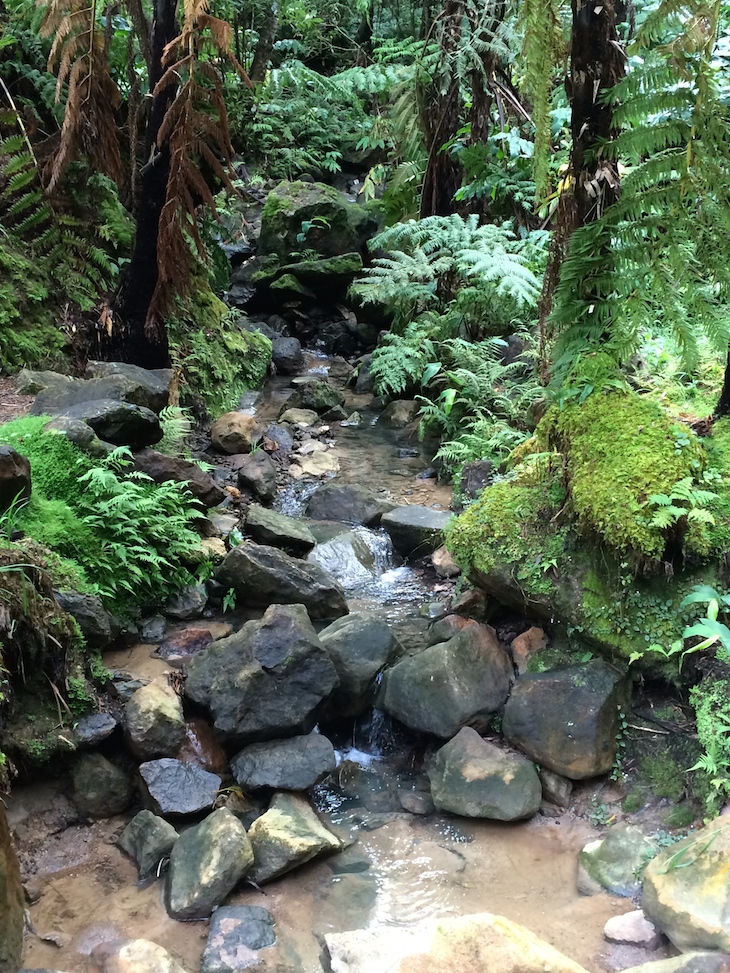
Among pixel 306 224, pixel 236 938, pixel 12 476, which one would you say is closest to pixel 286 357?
pixel 306 224

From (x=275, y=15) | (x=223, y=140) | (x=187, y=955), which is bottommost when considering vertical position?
(x=187, y=955)

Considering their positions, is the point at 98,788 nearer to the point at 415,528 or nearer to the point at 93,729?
the point at 93,729

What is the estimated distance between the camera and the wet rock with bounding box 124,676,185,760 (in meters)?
3.47

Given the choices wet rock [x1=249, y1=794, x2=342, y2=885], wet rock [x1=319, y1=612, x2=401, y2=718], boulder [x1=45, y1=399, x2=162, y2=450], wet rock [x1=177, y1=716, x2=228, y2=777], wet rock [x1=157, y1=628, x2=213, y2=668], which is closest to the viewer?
wet rock [x1=249, y1=794, x2=342, y2=885]

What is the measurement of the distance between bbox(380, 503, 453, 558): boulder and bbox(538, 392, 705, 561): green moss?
1.99m

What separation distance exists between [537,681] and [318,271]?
8.85 meters

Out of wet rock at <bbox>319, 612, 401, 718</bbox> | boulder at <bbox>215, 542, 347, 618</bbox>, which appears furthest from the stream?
boulder at <bbox>215, 542, 347, 618</bbox>

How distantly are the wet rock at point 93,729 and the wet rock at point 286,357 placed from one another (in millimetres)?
6978

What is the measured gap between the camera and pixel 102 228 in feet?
22.9

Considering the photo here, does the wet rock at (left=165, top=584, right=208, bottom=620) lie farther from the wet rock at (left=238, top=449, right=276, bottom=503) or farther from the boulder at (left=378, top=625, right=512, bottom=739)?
the wet rock at (left=238, top=449, right=276, bottom=503)

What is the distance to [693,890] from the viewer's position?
253 centimetres

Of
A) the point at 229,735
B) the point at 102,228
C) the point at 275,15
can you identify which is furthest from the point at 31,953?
the point at 275,15

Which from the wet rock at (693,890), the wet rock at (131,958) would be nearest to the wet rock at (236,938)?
the wet rock at (131,958)

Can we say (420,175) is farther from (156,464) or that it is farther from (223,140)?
(156,464)
